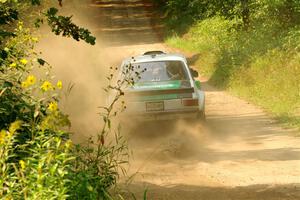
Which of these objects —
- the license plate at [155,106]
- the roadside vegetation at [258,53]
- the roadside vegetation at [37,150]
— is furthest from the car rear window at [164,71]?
the roadside vegetation at [37,150]

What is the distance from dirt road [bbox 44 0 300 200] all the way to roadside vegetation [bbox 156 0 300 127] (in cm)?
73

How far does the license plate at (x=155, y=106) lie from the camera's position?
12484 mm

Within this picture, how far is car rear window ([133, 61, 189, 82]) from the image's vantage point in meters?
13.1

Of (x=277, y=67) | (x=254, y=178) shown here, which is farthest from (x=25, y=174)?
(x=277, y=67)

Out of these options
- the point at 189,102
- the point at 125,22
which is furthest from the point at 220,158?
the point at 125,22

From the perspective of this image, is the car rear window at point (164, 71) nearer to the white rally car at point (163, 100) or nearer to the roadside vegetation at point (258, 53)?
the white rally car at point (163, 100)

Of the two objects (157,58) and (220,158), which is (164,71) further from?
(220,158)

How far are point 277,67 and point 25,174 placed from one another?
14.7m

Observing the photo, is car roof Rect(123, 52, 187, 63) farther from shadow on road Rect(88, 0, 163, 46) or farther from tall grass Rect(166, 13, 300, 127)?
shadow on road Rect(88, 0, 163, 46)

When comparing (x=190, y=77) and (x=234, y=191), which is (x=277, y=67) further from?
(x=234, y=191)

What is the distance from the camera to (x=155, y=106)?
12508 mm

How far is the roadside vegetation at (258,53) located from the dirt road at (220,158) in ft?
2.40

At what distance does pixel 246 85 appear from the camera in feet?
65.2

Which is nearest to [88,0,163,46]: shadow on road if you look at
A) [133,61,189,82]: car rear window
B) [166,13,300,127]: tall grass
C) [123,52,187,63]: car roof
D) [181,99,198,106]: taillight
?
[166,13,300,127]: tall grass
